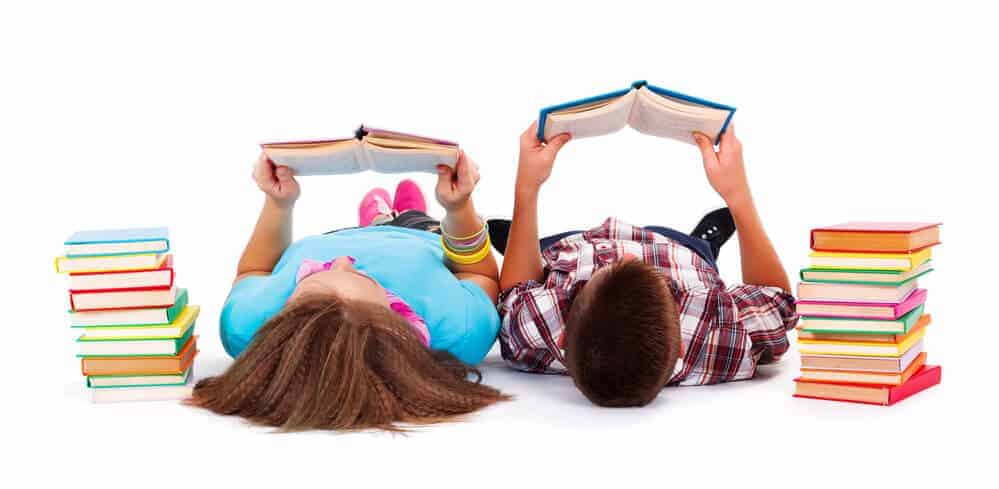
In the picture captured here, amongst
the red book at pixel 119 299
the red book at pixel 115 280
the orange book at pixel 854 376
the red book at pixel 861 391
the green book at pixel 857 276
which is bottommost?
the red book at pixel 861 391

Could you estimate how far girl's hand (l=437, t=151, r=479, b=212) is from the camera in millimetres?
3875

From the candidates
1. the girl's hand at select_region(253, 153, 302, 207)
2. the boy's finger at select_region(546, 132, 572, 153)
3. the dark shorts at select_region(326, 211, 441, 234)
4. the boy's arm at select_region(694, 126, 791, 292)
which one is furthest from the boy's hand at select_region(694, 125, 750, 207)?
the girl's hand at select_region(253, 153, 302, 207)

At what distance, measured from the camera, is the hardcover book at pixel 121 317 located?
3.60 m

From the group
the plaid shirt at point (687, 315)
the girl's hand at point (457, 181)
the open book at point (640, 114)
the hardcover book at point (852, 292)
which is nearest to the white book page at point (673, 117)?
the open book at point (640, 114)

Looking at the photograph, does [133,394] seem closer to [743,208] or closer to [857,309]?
[743,208]

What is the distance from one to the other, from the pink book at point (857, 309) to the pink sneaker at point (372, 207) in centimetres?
220

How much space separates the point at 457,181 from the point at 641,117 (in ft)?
2.10

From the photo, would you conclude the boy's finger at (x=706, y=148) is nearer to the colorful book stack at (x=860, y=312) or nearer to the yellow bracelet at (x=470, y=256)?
the colorful book stack at (x=860, y=312)

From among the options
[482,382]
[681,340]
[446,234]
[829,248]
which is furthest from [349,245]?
[829,248]

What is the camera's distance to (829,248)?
3.47 m

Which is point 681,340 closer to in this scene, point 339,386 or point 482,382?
point 482,382

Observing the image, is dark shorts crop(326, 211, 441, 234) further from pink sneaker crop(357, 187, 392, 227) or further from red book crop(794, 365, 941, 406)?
red book crop(794, 365, 941, 406)

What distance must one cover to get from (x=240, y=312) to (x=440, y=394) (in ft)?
2.69

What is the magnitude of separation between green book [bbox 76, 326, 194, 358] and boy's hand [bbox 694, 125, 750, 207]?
70.8 inches
